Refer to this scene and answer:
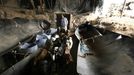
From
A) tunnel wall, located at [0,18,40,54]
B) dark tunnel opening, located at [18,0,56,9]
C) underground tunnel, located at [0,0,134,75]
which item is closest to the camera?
underground tunnel, located at [0,0,134,75]

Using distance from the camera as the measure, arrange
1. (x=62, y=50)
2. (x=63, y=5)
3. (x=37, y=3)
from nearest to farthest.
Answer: (x=62, y=50)
(x=37, y=3)
(x=63, y=5)

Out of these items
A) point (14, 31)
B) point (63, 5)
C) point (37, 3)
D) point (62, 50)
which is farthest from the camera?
point (63, 5)

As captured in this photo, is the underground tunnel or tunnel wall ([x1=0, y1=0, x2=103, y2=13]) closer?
the underground tunnel

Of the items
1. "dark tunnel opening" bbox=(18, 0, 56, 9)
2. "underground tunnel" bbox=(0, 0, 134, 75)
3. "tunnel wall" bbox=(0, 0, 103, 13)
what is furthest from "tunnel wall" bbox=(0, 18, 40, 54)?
"tunnel wall" bbox=(0, 0, 103, 13)

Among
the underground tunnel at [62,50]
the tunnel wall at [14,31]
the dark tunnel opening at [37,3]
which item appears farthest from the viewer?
the dark tunnel opening at [37,3]

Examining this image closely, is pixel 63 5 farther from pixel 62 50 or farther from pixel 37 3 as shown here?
pixel 62 50

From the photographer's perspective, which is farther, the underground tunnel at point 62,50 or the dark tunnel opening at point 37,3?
the dark tunnel opening at point 37,3

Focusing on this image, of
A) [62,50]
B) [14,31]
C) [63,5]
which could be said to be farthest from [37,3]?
[62,50]

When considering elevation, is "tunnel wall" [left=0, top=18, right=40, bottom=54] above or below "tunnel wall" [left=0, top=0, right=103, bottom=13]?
below

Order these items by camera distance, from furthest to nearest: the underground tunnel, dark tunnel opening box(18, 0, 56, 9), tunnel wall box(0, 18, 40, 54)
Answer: dark tunnel opening box(18, 0, 56, 9) → tunnel wall box(0, 18, 40, 54) → the underground tunnel

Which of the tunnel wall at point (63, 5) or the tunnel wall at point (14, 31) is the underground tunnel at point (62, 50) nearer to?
the tunnel wall at point (14, 31)

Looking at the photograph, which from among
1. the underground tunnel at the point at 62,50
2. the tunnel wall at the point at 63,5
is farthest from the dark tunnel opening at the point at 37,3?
the underground tunnel at the point at 62,50

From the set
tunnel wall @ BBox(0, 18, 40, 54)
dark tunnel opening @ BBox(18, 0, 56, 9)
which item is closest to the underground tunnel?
tunnel wall @ BBox(0, 18, 40, 54)

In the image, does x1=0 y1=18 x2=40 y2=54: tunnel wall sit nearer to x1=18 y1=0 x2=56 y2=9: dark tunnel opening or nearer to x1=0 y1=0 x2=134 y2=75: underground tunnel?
x1=0 y1=0 x2=134 y2=75: underground tunnel
